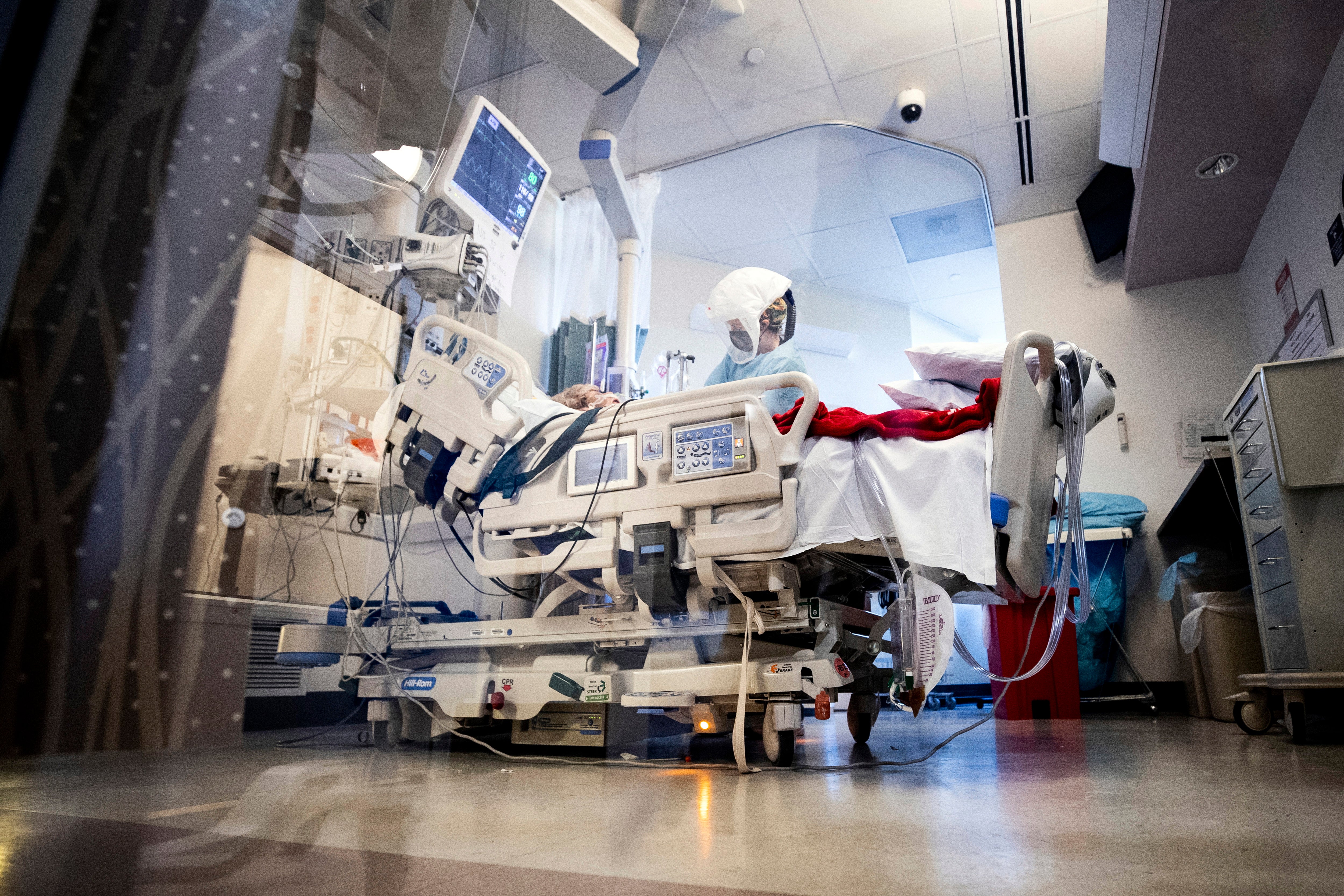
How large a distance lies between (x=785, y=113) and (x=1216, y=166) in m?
1.78

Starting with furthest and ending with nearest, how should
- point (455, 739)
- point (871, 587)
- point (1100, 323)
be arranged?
point (1100, 323) → point (871, 587) → point (455, 739)

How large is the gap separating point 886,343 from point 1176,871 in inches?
81.4

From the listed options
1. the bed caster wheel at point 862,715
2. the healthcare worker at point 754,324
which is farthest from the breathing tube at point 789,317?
the bed caster wheel at point 862,715

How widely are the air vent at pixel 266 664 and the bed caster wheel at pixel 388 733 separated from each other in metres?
0.70

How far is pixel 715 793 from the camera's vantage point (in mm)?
1376

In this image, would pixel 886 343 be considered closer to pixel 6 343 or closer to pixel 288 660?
pixel 288 660

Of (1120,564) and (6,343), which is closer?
(6,343)

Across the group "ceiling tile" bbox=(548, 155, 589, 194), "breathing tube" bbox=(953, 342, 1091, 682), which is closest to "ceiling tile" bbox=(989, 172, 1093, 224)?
"breathing tube" bbox=(953, 342, 1091, 682)

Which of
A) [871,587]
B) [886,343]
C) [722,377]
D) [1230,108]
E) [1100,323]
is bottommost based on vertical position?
[871,587]

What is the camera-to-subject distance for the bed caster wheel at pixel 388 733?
1192 mm

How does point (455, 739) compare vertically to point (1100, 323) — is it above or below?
below

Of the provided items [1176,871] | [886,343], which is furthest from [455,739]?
[886,343]

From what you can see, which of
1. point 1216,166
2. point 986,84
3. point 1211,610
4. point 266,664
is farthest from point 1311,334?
point 266,664

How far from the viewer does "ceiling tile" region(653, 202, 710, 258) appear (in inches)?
119
